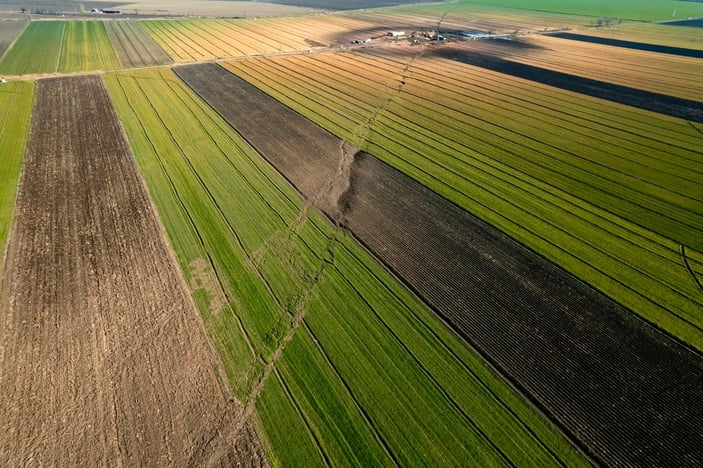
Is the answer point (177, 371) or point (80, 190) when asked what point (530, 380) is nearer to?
point (177, 371)

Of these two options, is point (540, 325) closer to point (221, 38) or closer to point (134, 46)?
point (134, 46)

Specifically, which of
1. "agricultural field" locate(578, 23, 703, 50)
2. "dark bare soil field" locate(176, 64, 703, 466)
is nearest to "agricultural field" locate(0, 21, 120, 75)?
"dark bare soil field" locate(176, 64, 703, 466)

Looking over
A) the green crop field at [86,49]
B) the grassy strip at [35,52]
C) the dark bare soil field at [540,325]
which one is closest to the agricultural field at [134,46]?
the green crop field at [86,49]

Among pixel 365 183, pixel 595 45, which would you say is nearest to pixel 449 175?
pixel 365 183

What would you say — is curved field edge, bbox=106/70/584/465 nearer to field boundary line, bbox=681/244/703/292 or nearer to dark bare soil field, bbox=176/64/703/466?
dark bare soil field, bbox=176/64/703/466

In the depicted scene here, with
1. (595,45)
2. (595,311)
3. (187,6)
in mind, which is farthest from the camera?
(187,6)

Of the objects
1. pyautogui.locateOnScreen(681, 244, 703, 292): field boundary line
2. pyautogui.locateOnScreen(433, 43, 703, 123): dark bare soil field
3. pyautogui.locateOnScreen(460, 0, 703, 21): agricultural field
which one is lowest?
pyautogui.locateOnScreen(681, 244, 703, 292): field boundary line

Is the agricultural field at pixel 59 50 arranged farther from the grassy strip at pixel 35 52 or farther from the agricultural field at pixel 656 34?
the agricultural field at pixel 656 34
